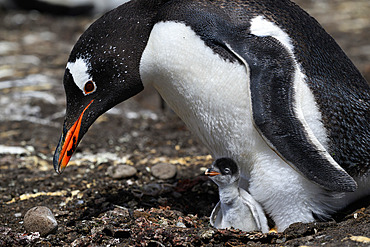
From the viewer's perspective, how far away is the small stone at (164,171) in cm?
308

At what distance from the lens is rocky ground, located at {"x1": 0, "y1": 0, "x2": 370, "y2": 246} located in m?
2.07

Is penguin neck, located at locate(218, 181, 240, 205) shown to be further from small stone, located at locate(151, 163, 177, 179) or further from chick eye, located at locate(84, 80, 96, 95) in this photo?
small stone, located at locate(151, 163, 177, 179)

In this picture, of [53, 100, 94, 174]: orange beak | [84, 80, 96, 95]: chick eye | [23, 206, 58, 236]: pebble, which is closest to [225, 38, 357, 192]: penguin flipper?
[84, 80, 96, 95]: chick eye

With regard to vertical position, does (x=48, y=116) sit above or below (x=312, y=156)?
below

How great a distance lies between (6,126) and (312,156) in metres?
2.84

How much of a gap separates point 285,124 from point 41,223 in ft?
3.85

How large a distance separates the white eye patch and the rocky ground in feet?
1.96

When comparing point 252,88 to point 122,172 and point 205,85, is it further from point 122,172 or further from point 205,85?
point 122,172

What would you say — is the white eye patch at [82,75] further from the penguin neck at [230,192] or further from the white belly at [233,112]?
the penguin neck at [230,192]

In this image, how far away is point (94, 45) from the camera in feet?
7.43

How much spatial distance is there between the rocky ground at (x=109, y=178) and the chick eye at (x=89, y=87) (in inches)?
22.9

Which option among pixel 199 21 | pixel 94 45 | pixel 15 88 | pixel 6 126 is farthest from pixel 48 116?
pixel 199 21

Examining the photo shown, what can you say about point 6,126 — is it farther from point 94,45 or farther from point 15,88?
point 94,45

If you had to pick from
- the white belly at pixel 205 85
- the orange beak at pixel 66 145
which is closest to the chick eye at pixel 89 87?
the orange beak at pixel 66 145
